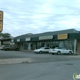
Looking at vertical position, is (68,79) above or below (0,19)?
below

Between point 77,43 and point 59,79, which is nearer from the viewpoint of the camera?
point 59,79

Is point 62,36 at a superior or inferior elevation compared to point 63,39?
superior

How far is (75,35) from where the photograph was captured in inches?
1583

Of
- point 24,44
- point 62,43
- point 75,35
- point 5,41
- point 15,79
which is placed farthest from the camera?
point 5,41

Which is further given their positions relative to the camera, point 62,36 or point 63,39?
point 63,39

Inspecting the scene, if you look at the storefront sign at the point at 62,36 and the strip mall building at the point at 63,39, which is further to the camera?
the storefront sign at the point at 62,36

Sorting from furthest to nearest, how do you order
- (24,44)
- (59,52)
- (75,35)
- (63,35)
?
(24,44) → (63,35) → (75,35) → (59,52)

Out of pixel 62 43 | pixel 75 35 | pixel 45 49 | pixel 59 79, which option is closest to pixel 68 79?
pixel 59 79

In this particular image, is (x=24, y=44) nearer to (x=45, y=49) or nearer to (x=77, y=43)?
(x=45, y=49)

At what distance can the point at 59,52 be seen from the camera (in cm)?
3775

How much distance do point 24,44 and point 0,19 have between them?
41.4 metres

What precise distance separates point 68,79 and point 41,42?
45.3 m

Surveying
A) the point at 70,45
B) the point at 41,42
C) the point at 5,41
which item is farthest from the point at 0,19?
the point at 5,41

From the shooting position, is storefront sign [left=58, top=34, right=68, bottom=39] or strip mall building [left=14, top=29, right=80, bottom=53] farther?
storefront sign [left=58, top=34, right=68, bottom=39]
